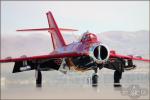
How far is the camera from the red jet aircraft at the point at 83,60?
2978 cm

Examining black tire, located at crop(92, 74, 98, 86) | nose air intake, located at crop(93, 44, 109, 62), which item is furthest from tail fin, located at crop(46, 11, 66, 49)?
black tire, located at crop(92, 74, 98, 86)

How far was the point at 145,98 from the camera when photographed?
67.8 ft

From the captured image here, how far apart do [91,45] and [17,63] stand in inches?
264

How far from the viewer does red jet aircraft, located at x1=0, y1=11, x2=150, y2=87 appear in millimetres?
29781

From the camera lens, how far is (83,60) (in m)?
31.6

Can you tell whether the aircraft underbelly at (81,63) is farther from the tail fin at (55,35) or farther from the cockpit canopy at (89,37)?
the tail fin at (55,35)

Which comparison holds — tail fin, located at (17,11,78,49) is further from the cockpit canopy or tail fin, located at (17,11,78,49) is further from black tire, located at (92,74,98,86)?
black tire, located at (92,74,98,86)

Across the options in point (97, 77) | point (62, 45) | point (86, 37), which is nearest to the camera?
point (97, 77)

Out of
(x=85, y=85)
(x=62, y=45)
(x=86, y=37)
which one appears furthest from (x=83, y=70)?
(x=62, y=45)

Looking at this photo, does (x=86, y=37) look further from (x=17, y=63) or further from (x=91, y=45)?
(x=17, y=63)

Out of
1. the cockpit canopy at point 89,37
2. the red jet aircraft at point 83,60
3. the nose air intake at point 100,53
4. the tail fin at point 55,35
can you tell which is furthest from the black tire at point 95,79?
the tail fin at point 55,35

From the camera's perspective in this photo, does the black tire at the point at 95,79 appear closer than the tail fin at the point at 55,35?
Yes

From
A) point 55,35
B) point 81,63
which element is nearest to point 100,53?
point 81,63

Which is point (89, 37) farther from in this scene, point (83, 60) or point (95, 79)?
point (95, 79)
